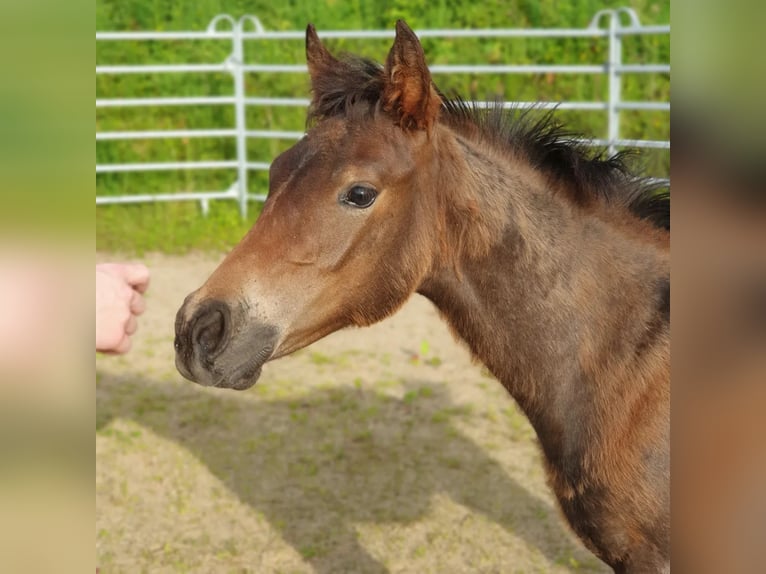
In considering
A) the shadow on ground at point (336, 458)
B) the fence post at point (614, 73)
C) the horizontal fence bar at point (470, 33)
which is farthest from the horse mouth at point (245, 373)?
the fence post at point (614, 73)

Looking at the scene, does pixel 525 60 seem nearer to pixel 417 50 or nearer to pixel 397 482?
pixel 397 482

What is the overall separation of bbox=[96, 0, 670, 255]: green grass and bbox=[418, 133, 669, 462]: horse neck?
23.9 ft

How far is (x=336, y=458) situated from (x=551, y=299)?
111 inches

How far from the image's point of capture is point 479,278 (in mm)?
2307

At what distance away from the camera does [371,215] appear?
2.22 metres

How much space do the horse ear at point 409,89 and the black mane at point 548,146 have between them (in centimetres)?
10

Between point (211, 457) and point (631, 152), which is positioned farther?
point (211, 457)

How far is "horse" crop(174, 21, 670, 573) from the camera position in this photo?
2162 millimetres

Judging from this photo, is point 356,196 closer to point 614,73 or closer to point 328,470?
point 328,470

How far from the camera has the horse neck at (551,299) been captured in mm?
2246

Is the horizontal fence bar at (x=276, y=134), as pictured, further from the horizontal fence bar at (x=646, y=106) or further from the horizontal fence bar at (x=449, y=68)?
the horizontal fence bar at (x=646, y=106)

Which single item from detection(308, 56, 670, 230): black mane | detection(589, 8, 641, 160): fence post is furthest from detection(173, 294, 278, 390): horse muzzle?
detection(589, 8, 641, 160): fence post
